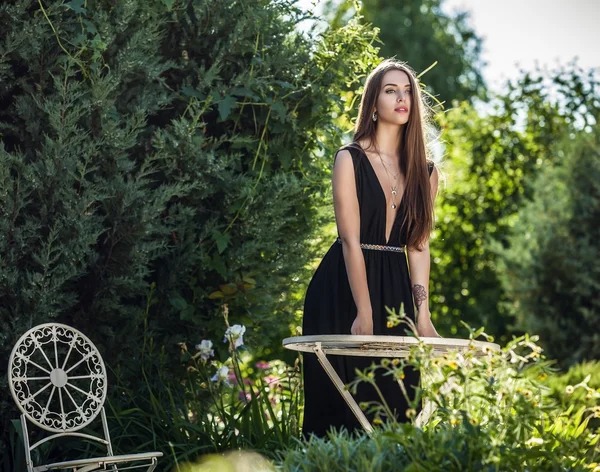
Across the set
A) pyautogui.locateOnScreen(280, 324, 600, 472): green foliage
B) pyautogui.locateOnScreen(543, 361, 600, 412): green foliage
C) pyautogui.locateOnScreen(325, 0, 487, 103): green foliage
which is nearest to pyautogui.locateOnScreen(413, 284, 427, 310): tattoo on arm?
pyautogui.locateOnScreen(280, 324, 600, 472): green foliage

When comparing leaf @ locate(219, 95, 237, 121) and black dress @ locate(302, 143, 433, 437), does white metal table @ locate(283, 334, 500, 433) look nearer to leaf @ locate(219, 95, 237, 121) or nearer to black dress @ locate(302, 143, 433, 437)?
black dress @ locate(302, 143, 433, 437)

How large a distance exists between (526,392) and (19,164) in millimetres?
2370

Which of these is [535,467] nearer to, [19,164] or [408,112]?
[408,112]

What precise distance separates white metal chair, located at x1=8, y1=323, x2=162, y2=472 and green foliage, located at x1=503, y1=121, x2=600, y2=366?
5700 millimetres

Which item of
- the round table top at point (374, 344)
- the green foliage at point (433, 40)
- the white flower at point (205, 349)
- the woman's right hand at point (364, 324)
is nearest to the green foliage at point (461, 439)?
the round table top at point (374, 344)

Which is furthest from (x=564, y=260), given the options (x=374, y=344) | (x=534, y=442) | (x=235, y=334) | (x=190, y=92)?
(x=534, y=442)

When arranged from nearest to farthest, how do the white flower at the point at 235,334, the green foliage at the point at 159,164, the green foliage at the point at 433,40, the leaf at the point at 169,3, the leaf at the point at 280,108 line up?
the green foliage at the point at 159,164 < the leaf at the point at 169,3 < the white flower at the point at 235,334 < the leaf at the point at 280,108 < the green foliage at the point at 433,40

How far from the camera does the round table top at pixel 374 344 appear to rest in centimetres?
310

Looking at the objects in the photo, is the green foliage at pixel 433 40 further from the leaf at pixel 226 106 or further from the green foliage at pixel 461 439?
the green foliage at pixel 461 439

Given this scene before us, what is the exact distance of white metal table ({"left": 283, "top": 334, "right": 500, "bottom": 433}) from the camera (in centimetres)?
312

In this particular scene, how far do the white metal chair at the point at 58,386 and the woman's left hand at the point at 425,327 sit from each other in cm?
113

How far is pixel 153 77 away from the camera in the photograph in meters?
4.50

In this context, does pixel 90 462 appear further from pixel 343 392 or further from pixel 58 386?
pixel 343 392

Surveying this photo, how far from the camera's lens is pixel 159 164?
4605mm
